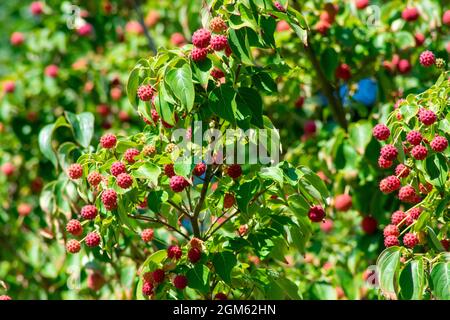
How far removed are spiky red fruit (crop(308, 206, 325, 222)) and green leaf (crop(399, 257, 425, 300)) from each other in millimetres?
291

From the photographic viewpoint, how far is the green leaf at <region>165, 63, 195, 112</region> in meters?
2.13

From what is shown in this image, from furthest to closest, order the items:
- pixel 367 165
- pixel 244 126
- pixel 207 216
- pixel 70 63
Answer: pixel 70 63, pixel 367 165, pixel 207 216, pixel 244 126

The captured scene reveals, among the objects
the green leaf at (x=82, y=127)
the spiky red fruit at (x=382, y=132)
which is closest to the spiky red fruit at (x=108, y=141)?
the green leaf at (x=82, y=127)

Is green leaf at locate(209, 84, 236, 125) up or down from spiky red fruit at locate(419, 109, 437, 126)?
up

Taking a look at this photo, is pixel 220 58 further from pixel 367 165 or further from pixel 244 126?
pixel 367 165

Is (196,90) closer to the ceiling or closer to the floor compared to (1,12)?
closer to the floor

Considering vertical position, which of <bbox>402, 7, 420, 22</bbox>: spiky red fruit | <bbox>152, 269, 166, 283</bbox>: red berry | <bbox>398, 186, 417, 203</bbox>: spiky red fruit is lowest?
<bbox>152, 269, 166, 283</bbox>: red berry

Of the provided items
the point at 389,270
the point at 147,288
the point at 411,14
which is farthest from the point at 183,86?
the point at 411,14

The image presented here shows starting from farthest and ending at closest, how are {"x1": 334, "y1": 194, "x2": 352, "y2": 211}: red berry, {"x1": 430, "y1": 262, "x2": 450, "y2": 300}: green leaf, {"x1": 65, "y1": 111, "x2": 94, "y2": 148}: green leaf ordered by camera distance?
{"x1": 334, "y1": 194, "x2": 352, "y2": 211}: red berry < {"x1": 65, "y1": 111, "x2": 94, "y2": 148}: green leaf < {"x1": 430, "y1": 262, "x2": 450, "y2": 300}: green leaf

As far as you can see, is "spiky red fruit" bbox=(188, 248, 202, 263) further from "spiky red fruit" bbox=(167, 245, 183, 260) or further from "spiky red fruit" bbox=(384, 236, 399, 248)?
"spiky red fruit" bbox=(384, 236, 399, 248)

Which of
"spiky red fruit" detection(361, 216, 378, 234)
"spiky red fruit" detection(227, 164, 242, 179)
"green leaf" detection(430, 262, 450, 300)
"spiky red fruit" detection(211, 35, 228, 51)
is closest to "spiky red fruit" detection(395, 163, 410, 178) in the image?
"green leaf" detection(430, 262, 450, 300)

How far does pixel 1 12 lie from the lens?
26.3ft
